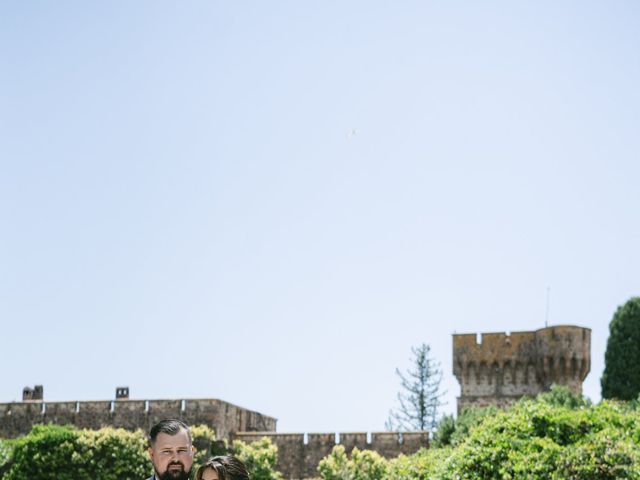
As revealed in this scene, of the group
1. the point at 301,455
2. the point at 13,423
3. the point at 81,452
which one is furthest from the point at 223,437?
the point at 13,423

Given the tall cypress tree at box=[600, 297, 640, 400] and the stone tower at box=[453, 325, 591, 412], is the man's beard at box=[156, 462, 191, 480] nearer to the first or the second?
the tall cypress tree at box=[600, 297, 640, 400]

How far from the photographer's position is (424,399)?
47.7m

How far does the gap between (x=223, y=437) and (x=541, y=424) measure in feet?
76.6

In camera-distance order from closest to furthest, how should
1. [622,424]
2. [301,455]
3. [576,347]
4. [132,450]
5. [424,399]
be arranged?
[622,424] → [132,450] → [301,455] → [576,347] → [424,399]

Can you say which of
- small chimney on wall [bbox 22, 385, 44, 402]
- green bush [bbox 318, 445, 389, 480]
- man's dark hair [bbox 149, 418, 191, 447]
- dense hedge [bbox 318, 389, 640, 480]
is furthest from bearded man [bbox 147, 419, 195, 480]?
small chimney on wall [bbox 22, 385, 44, 402]

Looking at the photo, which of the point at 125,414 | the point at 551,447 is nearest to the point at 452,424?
the point at 125,414

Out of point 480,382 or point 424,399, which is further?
point 424,399

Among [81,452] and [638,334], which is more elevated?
[638,334]

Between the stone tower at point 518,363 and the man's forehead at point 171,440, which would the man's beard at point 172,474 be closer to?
the man's forehead at point 171,440

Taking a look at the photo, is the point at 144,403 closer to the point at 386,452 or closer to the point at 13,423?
the point at 13,423

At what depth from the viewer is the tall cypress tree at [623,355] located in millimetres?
35156

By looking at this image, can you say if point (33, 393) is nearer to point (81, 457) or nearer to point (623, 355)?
point (81, 457)

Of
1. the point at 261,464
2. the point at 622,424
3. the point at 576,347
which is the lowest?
the point at 261,464

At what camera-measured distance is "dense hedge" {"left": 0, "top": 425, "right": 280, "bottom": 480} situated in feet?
105
